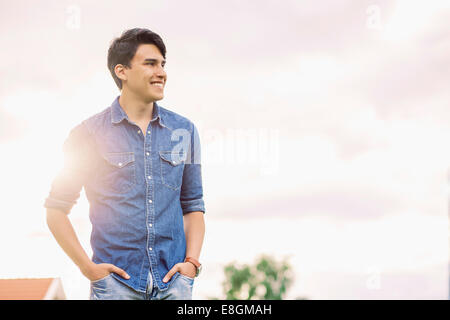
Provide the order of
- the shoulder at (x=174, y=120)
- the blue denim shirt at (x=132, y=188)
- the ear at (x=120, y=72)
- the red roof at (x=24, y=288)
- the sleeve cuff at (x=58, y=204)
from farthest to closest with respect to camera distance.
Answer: the red roof at (x=24, y=288) → the shoulder at (x=174, y=120) → the ear at (x=120, y=72) → the sleeve cuff at (x=58, y=204) → the blue denim shirt at (x=132, y=188)

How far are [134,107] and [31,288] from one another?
15785mm

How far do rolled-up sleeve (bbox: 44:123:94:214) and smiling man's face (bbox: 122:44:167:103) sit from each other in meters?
0.64

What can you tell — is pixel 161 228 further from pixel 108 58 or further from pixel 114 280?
pixel 108 58

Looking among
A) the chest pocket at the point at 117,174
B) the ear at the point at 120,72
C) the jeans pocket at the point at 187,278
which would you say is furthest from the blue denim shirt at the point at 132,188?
the ear at the point at 120,72

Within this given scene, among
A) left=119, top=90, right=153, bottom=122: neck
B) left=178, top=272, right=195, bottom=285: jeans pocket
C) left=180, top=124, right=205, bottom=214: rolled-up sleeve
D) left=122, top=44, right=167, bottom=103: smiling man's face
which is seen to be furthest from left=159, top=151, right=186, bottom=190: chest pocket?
left=178, top=272, right=195, bottom=285: jeans pocket

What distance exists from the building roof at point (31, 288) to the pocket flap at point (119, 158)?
1453cm

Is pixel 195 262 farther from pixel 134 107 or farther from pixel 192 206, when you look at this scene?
pixel 134 107

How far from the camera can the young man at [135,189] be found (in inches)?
174

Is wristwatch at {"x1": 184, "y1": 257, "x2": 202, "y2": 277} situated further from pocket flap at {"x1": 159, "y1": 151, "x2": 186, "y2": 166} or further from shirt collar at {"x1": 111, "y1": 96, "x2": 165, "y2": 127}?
shirt collar at {"x1": 111, "y1": 96, "x2": 165, "y2": 127}

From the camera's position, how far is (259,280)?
47094 millimetres

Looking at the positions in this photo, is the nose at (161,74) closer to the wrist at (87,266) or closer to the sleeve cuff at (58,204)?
the sleeve cuff at (58,204)

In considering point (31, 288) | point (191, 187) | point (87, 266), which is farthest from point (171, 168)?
point (31, 288)
